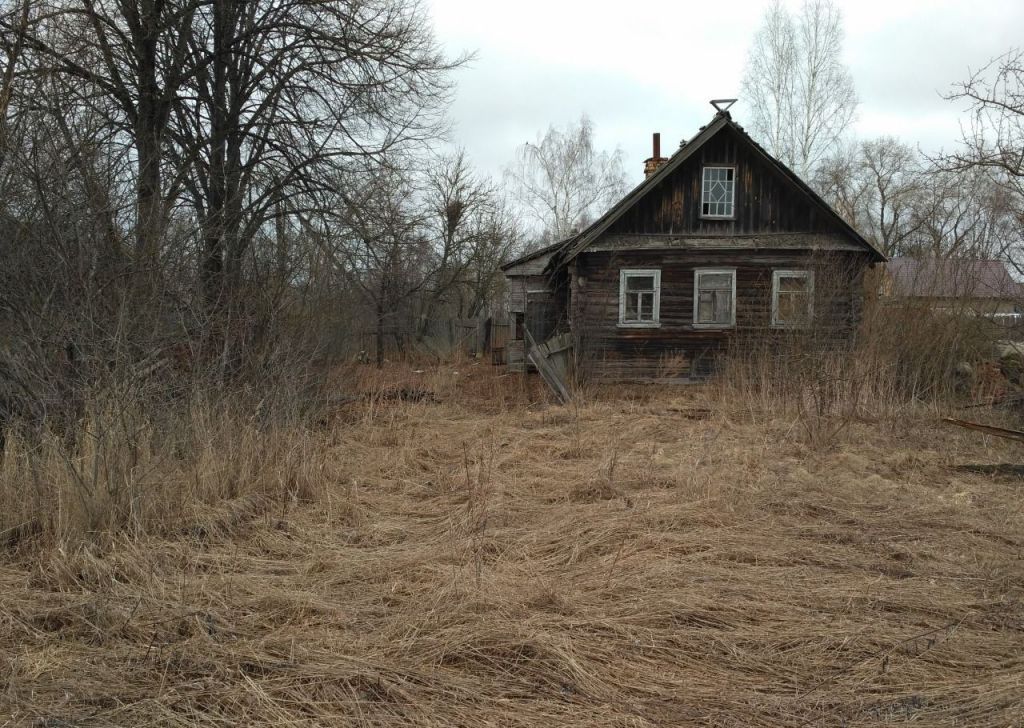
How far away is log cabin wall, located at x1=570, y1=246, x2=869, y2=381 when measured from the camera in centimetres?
1536

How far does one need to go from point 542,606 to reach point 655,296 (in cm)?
1262

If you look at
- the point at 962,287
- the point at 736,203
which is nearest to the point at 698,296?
the point at 736,203

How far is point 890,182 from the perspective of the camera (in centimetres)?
4072

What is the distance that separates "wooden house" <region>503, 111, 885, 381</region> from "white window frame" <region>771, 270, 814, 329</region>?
4 centimetres

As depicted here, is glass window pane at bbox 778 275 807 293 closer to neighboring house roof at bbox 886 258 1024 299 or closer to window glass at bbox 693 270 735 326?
window glass at bbox 693 270 735 326

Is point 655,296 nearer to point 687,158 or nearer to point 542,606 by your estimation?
point 687,158

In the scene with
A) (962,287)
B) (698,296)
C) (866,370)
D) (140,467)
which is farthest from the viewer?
(698,296)

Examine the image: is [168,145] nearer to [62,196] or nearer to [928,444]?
[62,196]

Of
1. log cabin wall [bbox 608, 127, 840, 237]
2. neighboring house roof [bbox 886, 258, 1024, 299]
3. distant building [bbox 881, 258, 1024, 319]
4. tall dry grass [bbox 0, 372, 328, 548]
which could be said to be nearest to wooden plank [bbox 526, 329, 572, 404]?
log cabin wall [bbox 608, 127, 840, 237]

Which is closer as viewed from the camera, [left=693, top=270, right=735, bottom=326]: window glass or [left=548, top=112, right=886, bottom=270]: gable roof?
[left=548, top=112, right=886, bottom=270]: gable roof

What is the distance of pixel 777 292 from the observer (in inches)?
600

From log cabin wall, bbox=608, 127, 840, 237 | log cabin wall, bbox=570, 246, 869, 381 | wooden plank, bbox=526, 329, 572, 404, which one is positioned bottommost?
wooden plank, bbox=526, 329, 572, 404

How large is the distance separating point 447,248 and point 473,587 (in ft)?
87.9

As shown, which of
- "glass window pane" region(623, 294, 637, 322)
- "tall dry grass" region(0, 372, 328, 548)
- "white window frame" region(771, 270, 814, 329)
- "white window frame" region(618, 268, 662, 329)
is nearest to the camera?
"tall dry grass" region(0, 372, 328, 548)
